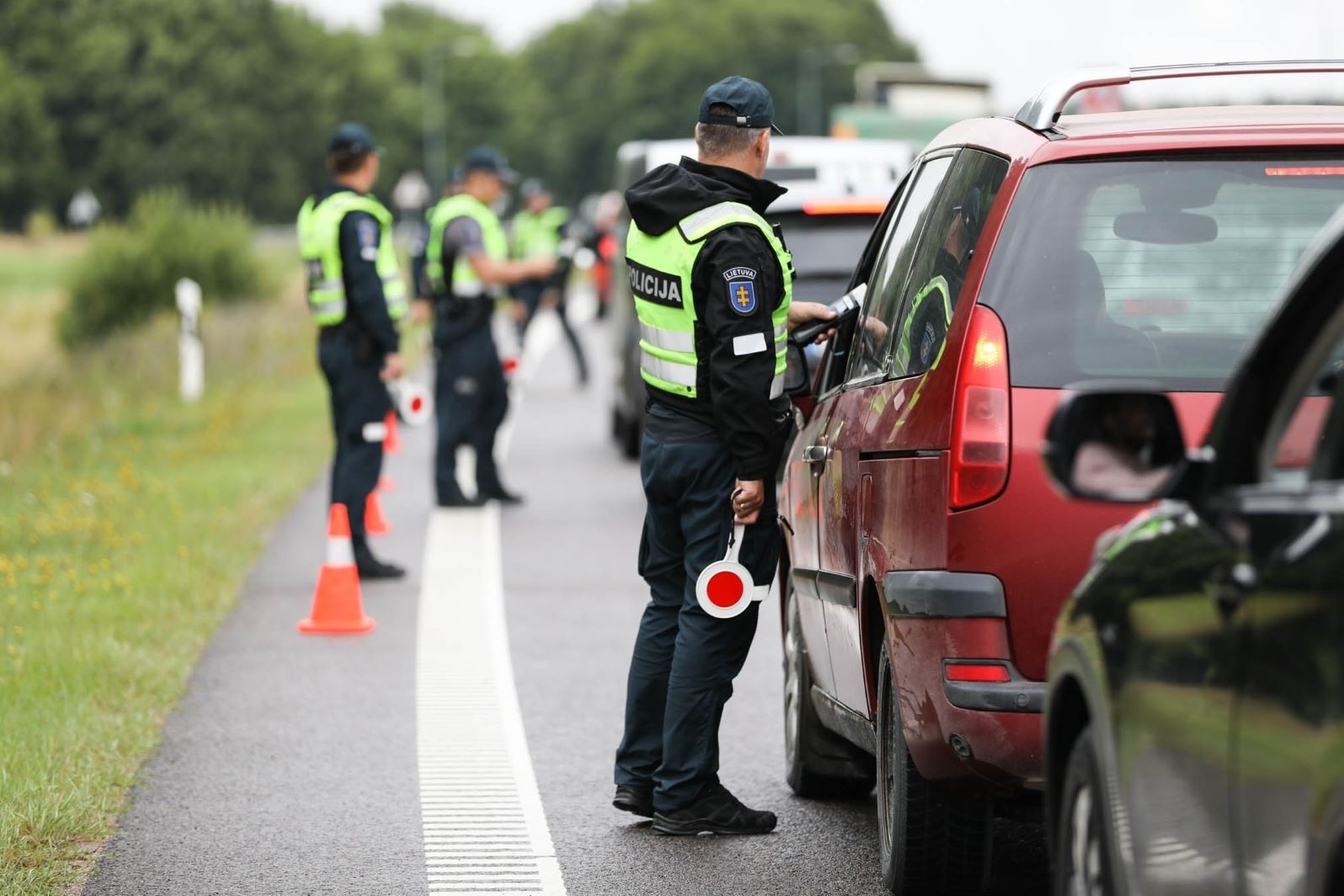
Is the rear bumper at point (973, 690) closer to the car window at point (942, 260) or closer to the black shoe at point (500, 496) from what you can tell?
the car window at point (942, 260)

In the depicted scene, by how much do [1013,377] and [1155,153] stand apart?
1.85 feet

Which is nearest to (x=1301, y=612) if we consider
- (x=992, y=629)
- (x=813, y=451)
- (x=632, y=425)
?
(x=992, y=629)

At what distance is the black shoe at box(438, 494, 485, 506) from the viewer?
44.9ft

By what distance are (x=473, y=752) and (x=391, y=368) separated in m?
4.05

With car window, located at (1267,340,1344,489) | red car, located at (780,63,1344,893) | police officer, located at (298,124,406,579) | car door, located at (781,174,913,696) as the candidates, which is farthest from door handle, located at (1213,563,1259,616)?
police officer, located at (298,124,406,579)

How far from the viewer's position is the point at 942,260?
5020 millimetres

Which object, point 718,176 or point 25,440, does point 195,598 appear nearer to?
point 718,176

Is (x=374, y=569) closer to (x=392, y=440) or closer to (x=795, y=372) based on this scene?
(x=795, y=372)

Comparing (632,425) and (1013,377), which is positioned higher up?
(1013,377)

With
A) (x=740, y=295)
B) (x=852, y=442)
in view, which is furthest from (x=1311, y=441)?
(x=740, y=295)

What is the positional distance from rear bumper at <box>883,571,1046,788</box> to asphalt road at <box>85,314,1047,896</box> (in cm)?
93

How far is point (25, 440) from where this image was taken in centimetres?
1805

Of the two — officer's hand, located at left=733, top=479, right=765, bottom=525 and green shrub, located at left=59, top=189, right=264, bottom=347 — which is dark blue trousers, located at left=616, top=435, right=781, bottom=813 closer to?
officer's hand, located at left=733, top=479, right=765, bottom=525

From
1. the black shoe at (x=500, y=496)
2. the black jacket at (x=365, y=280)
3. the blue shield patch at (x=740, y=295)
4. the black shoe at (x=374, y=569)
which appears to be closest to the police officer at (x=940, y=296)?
the blue shield patch at (x=740, y=295)
